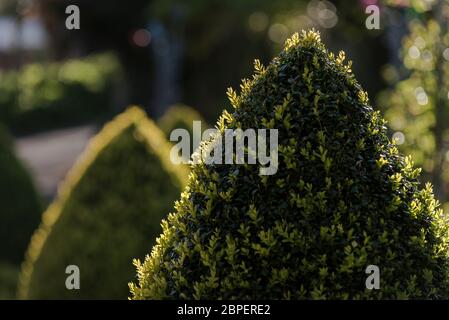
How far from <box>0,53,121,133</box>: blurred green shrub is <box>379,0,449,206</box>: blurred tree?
2405cm

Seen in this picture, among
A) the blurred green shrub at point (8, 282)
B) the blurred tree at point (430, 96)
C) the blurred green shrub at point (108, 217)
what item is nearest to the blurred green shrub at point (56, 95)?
the blurred green shrub at point (8, 282)

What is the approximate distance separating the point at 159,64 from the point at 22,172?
1613cm

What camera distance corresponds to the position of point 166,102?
25.7 meters

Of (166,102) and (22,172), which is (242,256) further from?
(166,102)

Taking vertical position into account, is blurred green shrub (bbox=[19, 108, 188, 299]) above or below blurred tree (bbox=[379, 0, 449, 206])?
below

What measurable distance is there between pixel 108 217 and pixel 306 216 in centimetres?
365

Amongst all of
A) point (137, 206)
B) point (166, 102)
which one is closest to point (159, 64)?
point (166, 102)

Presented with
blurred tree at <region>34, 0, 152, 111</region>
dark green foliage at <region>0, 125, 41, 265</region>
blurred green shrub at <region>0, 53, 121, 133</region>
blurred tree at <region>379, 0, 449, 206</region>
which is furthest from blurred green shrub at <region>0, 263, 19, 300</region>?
blurred green shrub at <region>0, 53, 121, 133</region>

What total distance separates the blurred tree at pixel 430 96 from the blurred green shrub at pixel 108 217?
2.89 m

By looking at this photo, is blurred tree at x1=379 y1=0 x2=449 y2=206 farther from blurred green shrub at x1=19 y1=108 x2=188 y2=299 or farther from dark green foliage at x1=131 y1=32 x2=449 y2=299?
dark green foliage at x1=131 y1=32 x2=449 y2=299

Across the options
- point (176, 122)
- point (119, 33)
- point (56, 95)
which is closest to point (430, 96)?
point (176, 122)

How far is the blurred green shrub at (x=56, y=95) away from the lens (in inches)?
1364

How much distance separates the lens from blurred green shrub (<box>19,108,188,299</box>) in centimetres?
677

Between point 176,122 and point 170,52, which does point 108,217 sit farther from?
point 170,52
